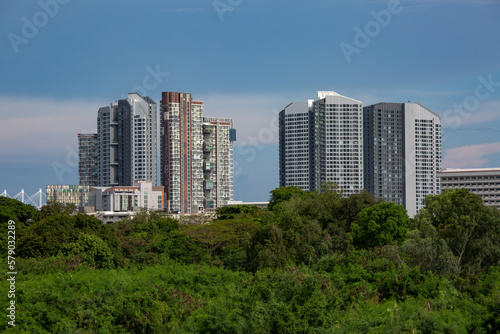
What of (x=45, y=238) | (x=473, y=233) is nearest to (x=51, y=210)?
(x=45, y=238)

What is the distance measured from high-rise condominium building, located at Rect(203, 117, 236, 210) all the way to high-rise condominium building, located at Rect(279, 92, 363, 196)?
26.4 feet

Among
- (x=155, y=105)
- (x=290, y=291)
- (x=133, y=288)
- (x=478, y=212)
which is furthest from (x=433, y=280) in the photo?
(x=155, y=105)

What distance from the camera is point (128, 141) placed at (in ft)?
219

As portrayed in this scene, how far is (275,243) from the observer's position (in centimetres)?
2189

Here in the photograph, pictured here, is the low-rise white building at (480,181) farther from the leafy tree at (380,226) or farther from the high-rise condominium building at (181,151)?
the leafy tree at (380,226)

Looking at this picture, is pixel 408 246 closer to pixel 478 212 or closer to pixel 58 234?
pixel 478 212

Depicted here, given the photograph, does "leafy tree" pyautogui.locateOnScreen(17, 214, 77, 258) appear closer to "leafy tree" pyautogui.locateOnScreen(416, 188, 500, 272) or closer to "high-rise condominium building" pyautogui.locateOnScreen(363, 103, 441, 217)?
"leafy tree" pyautogui.locateOnScreen(416, 188, 500, 272)

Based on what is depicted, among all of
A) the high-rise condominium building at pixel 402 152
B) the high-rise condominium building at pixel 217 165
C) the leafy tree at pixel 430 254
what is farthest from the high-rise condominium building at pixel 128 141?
the leafy tree at pixel 430 254

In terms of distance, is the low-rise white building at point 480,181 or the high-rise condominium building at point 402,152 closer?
the low-rise white building at point 480,181

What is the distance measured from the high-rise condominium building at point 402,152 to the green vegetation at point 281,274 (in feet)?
130

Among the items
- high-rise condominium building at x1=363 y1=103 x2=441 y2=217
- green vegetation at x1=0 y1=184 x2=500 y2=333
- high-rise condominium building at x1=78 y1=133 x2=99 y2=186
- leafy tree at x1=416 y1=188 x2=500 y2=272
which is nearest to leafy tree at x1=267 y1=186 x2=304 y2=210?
→ green vegetation at x1=0 y1=184 x2=500 y2=333

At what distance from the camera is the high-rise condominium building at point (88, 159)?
243 ft

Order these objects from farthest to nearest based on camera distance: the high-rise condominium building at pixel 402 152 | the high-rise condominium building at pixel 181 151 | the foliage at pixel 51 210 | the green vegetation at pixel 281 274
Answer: the high-rise condominium building at pixel 402 152 < the high-rise condominium building at pixel 181 151 < the foliage at pixel 51 210 < the green vegetation at pixel 281 274

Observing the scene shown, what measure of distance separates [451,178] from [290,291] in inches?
2089
